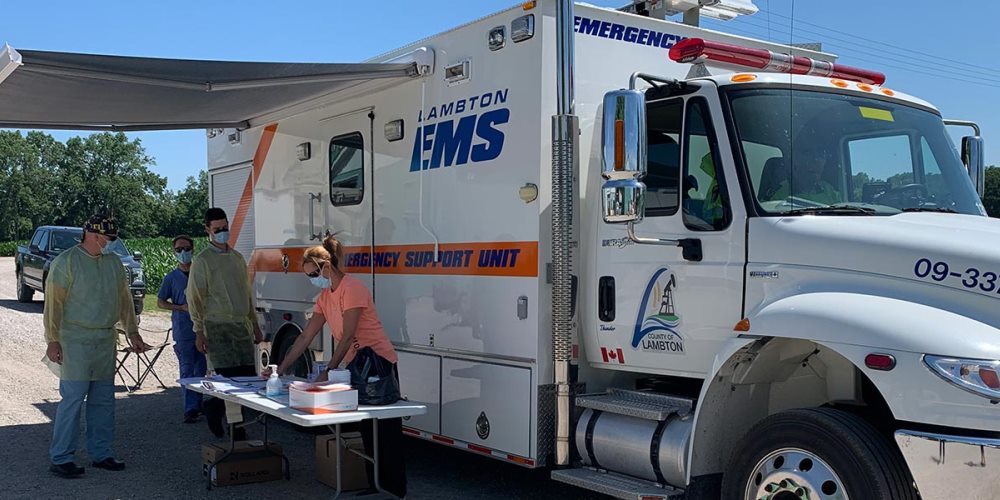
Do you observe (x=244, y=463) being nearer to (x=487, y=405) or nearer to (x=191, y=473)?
(x=191, y=473)

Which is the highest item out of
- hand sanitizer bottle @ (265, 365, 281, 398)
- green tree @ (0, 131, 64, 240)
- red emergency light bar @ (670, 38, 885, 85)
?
green tree @ (0, 131, 64, 240)

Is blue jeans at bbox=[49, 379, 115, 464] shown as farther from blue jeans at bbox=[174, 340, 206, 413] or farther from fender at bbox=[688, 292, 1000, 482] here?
fender at bbox=[688, 292, 1000, 482]

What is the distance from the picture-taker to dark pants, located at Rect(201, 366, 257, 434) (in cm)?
791

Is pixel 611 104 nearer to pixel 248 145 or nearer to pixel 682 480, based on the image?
pixel 682 480

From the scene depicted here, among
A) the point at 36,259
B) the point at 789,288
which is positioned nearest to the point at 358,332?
the point at 789,288

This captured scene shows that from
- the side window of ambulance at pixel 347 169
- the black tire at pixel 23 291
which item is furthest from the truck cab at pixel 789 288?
the black tire at pixel 23 291

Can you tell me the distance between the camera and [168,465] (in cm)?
740

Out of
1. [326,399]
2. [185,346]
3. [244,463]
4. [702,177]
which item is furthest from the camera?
[185,346]

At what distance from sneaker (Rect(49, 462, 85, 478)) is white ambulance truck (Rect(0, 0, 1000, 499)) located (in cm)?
253

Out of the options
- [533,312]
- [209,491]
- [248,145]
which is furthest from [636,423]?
[248,145]

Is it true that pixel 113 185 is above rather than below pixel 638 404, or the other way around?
above

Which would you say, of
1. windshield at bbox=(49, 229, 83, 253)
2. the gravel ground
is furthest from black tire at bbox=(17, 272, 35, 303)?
the gravel ground

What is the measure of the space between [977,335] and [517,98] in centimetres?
302

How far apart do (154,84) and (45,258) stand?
617 inches
